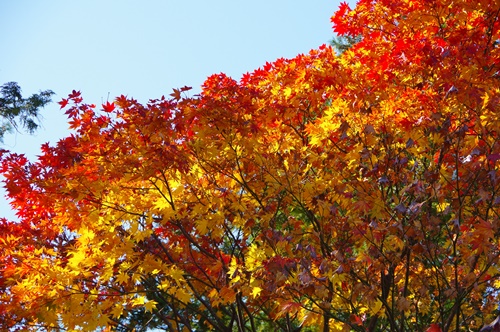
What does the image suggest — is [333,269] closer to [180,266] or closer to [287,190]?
[287,190]

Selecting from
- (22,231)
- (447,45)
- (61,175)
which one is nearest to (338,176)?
(447,45)

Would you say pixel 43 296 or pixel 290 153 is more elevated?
pixel 290 153

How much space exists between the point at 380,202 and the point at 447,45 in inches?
72.5

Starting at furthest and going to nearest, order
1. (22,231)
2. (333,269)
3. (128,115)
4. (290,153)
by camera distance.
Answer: (22,231), (290,153), (128,115), (333,269)

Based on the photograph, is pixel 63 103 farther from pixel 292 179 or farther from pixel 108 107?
pixel 292 179

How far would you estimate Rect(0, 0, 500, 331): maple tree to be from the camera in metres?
5.59

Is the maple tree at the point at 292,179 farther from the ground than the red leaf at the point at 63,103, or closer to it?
closer to it

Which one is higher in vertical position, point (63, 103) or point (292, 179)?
point (63, 103)

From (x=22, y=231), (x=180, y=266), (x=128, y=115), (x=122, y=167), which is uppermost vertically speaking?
(x=22, y=231)

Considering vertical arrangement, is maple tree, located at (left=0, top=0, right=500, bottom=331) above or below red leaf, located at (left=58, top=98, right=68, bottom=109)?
below

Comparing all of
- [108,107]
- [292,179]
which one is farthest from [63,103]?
[292,179]

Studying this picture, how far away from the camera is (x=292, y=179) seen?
607 centimetres

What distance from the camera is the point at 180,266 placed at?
6.69 metres

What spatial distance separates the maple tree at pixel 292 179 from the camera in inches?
220
